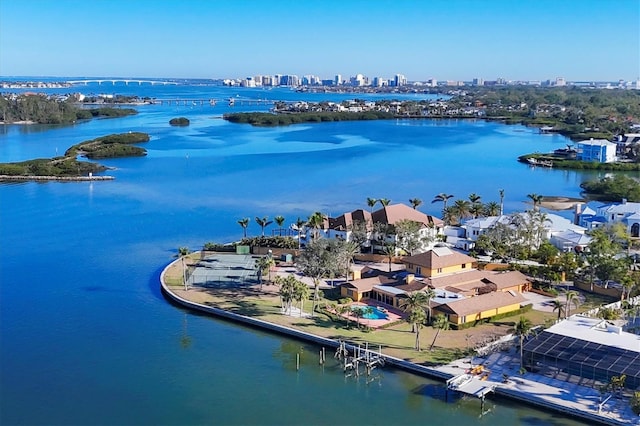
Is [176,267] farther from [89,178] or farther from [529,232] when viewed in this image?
[89,178]

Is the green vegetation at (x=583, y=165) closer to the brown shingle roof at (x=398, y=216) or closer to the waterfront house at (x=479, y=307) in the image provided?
the brown shingle roof at (x=398, y=216)

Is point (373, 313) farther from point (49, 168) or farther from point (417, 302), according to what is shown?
point (49, 168)

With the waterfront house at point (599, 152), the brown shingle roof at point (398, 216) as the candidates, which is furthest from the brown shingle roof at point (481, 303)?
the waterfront house at point (599, 152)

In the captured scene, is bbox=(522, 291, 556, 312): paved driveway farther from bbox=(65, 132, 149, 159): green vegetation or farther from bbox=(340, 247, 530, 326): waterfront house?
bbox=(65, 132, 149, 159): green vegetation

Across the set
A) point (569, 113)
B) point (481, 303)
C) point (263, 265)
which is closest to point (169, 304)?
point (263, 265)

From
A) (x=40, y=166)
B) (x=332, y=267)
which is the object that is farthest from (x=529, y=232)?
(x=40, y=166)

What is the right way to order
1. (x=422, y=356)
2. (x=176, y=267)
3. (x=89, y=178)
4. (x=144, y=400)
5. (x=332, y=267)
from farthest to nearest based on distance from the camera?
(x=89, y=178) < (x=176, y=267) < (x=332, y=267) < (x=422, y=356) < (x=144, y=400)
